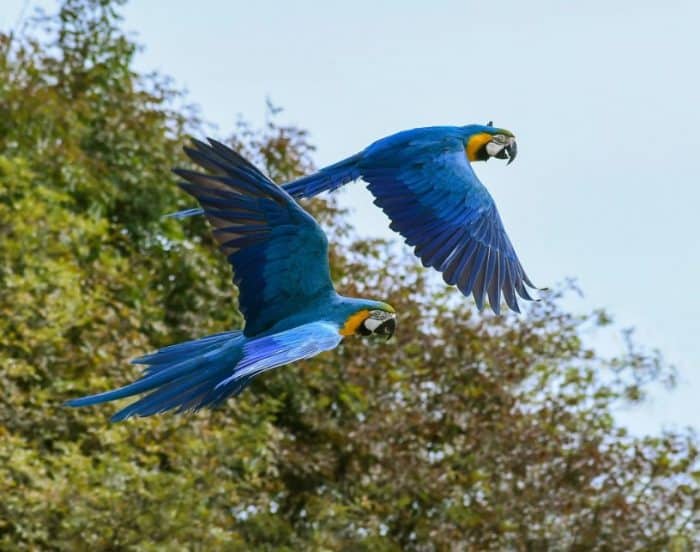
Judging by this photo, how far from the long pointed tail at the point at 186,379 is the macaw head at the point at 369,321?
0.28 meters

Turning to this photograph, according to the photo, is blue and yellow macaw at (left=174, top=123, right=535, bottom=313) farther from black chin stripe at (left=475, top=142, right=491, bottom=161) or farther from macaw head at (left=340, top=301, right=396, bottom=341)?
macaw head at (left=340, top=301, right=396, bottom=341)

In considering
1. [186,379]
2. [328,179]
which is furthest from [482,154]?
[186,379]

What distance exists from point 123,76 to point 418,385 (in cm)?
259

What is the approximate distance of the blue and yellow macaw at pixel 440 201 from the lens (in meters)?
4.94

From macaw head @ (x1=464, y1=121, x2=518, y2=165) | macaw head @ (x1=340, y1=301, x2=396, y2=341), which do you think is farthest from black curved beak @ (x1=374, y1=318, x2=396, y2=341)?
macaw head @ (x1=464, y1=121, x2=518, y2=165)

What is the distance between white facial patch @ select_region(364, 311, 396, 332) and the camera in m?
4.20

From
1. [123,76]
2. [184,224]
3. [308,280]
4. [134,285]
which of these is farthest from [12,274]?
[308,280]

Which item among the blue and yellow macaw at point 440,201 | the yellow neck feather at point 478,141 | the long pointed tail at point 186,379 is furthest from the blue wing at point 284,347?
the yellow neck feather at point 478,141

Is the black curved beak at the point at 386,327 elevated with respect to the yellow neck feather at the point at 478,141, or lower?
lower

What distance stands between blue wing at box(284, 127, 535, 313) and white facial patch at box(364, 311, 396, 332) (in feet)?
2.39

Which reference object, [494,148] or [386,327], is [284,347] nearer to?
[386,327]

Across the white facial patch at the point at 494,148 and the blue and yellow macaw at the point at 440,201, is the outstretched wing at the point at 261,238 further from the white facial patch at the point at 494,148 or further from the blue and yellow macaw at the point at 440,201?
the white facial patch at the point at 494,148

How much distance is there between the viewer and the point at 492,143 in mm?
5121

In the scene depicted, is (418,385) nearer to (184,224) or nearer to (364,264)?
(364,264)
